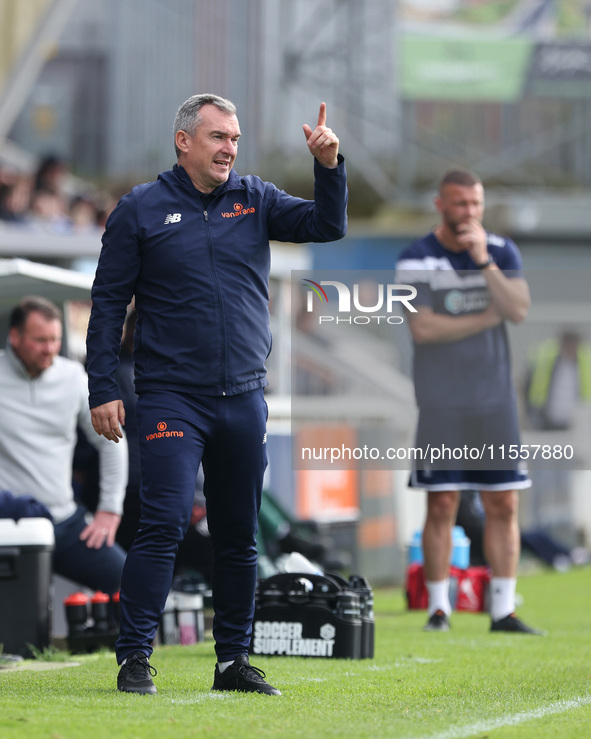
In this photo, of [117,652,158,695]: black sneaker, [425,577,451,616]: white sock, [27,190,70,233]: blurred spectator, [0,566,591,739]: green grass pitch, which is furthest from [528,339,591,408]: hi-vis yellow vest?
[117,652,158,695]: black sneaker

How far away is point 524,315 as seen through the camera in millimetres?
7762

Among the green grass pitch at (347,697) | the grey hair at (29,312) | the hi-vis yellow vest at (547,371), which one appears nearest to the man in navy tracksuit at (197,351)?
the green grass pitch at (347,697)

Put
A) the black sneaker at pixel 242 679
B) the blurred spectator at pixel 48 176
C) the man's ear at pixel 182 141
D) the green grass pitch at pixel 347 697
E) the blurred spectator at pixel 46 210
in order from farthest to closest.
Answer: the blurred spectator at pixel 48 176, the blurred spectator at pixel 46 210, the man's ear at pixel 182 141, the black sneaker at pixel 242 679, the green grass pitch at pixel 347 697

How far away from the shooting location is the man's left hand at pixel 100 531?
6910 millimetres

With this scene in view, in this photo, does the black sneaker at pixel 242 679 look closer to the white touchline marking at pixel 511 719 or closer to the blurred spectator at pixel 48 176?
the white touchline marking at pixel 511 719

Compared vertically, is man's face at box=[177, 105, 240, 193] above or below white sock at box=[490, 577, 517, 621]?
above

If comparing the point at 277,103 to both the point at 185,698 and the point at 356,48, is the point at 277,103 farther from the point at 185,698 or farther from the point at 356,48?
the point at 185,698

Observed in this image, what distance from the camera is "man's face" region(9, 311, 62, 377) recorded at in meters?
6.96

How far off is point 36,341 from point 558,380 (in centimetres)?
1030

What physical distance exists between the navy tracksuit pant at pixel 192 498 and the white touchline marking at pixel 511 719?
1.00 m

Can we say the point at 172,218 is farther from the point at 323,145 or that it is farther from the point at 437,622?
the point at 437,622

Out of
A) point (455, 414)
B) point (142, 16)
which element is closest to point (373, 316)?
point (455, 414)

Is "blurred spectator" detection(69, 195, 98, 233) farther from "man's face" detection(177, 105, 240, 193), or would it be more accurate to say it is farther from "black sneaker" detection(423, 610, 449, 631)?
"man's face" detection(177, 105, 240, 193)

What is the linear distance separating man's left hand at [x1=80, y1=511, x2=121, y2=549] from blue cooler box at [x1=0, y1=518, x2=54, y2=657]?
1.93 ft
